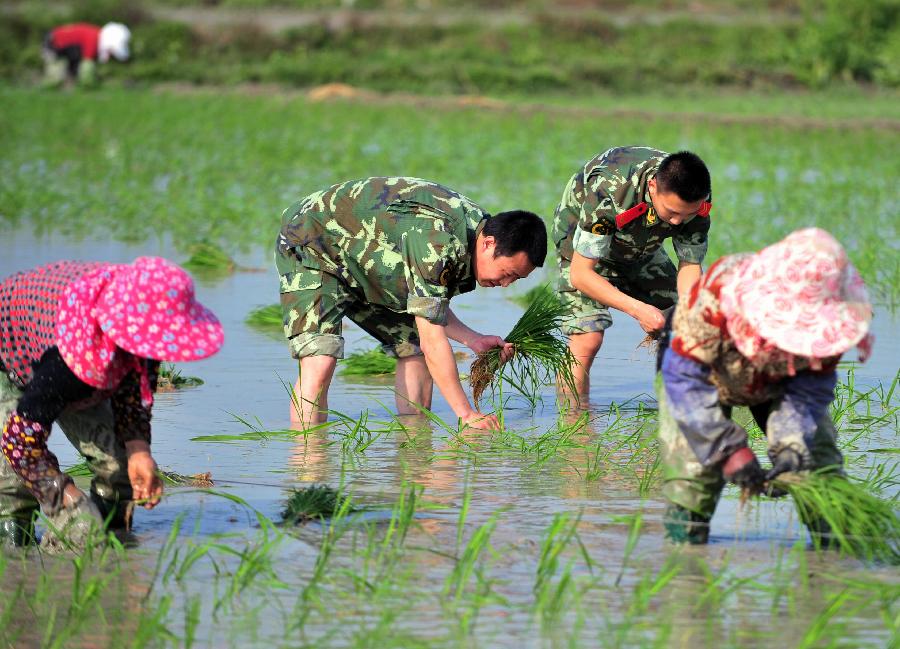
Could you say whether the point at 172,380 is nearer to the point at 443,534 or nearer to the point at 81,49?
the point at 443,534

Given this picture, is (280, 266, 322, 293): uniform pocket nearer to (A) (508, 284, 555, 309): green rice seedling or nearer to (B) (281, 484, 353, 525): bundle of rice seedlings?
(B) (281, 484, 353, 525): bundle of rice seedlings

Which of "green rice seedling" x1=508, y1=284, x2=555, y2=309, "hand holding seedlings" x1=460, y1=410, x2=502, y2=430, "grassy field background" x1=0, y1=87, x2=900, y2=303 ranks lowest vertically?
"grassy field background" x1=0, y1=87, x2=900, y2=303

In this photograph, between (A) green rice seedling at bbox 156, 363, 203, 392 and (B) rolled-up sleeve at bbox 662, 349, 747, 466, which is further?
(A) green rice seedling at bbox 156, 363, 203, 392

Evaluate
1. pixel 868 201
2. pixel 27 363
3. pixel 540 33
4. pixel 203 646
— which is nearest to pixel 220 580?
pixel 203 646

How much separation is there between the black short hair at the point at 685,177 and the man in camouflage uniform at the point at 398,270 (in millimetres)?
574

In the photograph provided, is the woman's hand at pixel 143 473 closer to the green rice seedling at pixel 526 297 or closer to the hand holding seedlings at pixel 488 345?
the hand holding seedlings at pixel 488 345

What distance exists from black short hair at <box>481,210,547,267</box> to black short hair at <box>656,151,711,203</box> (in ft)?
1.86

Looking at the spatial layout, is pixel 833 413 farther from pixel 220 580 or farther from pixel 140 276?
pixel 140 276

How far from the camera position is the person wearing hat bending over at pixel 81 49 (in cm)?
2309

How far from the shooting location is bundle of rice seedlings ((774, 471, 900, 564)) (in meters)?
3.83

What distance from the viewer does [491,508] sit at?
4648 mm

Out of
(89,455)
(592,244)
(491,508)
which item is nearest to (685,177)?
(592,244)

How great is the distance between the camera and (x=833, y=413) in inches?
216

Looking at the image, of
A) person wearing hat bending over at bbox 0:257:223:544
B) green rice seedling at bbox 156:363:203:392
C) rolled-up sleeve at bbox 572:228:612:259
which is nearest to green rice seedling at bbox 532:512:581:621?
person wearing hat bending over at bbox 0:257:223:544
